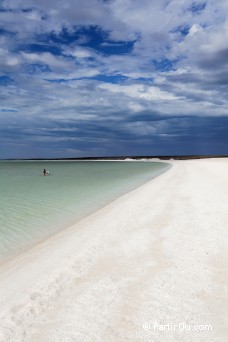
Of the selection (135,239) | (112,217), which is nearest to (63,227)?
(112,217)

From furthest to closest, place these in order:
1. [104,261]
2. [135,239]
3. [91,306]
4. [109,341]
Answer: [135,239] → [104,261] → [91,306] → [109,341]

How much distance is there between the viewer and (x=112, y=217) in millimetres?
11516

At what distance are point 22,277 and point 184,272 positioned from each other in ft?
10.3

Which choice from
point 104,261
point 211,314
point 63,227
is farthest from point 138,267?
point 63,227

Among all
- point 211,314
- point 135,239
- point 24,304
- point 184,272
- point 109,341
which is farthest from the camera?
point 135,239

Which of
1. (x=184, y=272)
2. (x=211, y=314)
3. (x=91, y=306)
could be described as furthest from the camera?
(x=184, y=272)

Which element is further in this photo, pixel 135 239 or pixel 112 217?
pixel 112 217

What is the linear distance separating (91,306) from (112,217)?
23.4 ft

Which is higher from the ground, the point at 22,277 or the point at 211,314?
the point at 211,314

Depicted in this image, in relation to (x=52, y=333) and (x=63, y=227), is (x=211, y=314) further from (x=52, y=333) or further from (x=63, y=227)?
(x=63, y=227)

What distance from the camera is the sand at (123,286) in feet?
12.5

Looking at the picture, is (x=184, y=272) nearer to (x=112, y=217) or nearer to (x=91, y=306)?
(x=91, y=306)

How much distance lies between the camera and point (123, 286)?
503cm

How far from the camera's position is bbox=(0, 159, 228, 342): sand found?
12.5 feet
